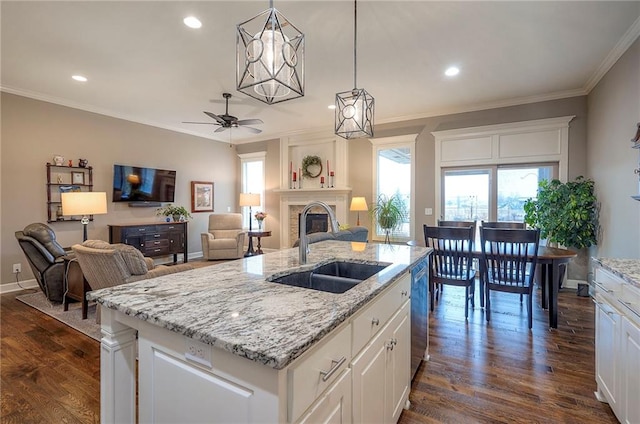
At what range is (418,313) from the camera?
2070 mm

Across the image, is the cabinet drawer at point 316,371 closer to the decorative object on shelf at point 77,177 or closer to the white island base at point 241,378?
the white island base at point 241,378

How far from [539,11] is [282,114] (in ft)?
13.0

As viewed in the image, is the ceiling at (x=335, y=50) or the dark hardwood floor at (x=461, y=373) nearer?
the dark hardwood floor at (x=461, y=373)

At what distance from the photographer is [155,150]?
6000 millimetres

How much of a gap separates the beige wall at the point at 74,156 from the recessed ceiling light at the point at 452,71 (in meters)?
5.37

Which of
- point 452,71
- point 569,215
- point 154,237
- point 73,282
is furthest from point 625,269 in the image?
point 154,237

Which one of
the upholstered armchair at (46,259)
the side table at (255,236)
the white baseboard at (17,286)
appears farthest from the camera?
the side table at (255,236)

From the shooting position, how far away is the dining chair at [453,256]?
10.5ft

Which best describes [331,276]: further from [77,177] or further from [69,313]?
[77,177]

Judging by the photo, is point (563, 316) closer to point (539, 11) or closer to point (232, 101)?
point (539, 11)

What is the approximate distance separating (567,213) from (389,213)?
8.26 ft

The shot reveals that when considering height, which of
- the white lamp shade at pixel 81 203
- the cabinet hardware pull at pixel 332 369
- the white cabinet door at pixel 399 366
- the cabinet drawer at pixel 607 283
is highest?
the white lamp shade at pixel 81 203

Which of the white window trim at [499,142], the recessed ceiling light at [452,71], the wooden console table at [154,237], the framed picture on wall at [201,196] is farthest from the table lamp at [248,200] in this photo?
the recessed ceiling light at [452,71]

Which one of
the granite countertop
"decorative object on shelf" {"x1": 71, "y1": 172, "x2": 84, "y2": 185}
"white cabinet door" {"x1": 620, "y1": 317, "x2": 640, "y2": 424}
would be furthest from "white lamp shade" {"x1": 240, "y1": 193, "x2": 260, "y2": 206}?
"white cabinet door" {"x1": 620, "y1": 317, "x2": 640, "y2": 424}
